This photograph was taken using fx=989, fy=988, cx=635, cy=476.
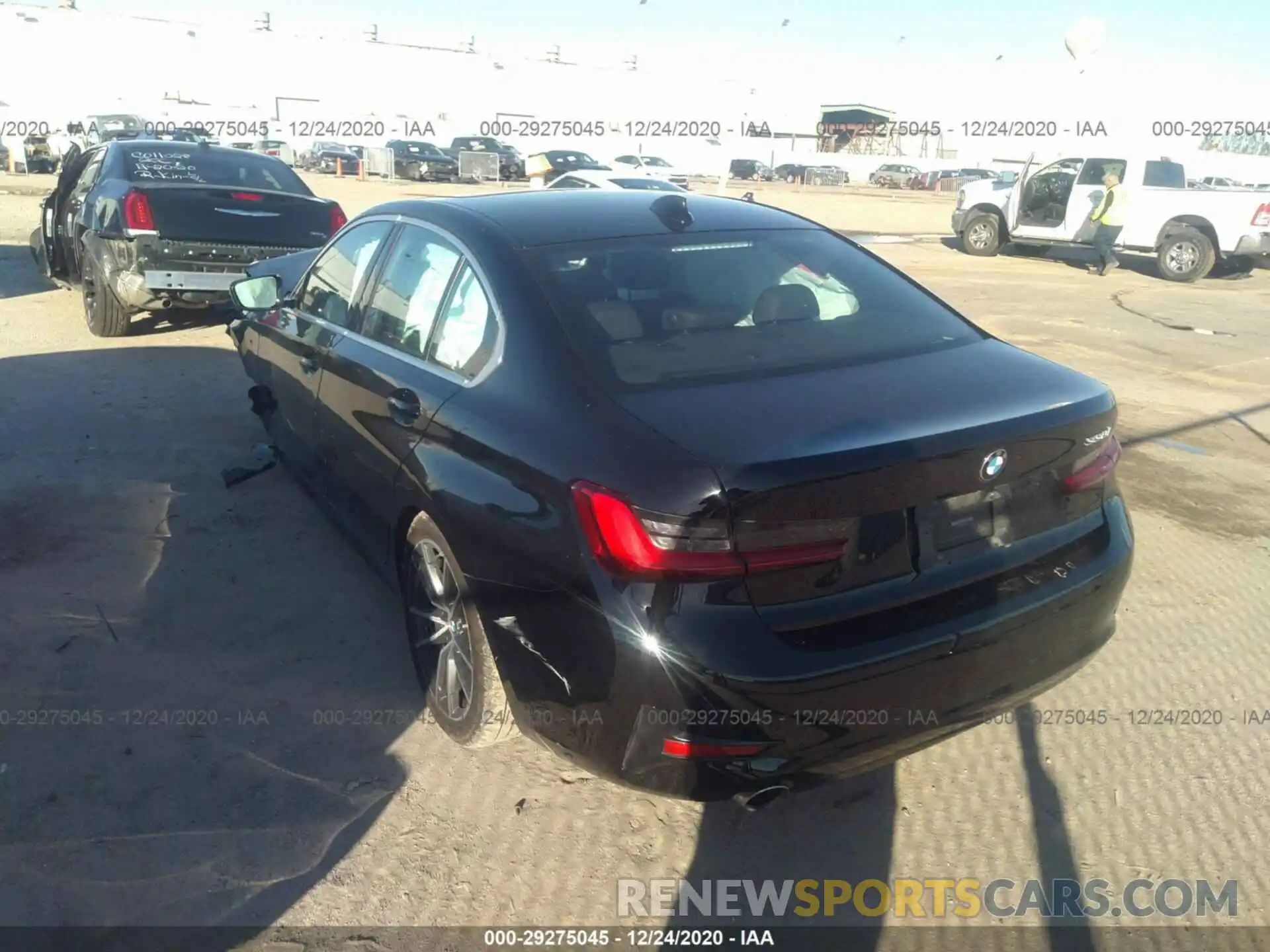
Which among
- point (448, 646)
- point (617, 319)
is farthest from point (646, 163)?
point (448, 646)

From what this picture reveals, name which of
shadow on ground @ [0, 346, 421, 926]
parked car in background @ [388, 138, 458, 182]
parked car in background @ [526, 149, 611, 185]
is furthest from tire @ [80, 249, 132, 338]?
parked car in background @ [388, 138, 458, 182]

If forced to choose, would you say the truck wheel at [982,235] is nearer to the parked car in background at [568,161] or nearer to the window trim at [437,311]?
the parked car in background at [568,161]

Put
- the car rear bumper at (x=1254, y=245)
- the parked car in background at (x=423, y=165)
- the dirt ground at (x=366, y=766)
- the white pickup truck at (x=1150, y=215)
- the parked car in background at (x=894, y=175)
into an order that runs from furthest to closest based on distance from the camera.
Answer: the parked car in background at (x=894, y=175)
the parked car in background at (x=423, y=165)
the white pickup truck at (x=1150, y=215)
the car rear bumper at (x=1254, y=245)
the dirt ground at (x=366, y=766)

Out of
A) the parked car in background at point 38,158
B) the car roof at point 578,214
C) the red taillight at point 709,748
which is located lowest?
the parked car in background at point 38,158

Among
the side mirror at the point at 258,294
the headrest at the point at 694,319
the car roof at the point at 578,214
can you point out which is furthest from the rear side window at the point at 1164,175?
the headrest at the point at 694,319

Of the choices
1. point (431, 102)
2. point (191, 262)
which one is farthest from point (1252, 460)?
point (431, 102)

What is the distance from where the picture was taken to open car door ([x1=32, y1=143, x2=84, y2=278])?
30.7 feet

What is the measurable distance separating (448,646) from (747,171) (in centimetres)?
5540

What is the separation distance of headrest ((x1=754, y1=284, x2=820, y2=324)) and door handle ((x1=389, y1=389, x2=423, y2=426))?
1101 mm

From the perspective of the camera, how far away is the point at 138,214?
7.52m

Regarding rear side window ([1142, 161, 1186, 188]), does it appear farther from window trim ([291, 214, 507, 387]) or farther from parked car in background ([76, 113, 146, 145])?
parked car in background ([76, 113, 146, 145])

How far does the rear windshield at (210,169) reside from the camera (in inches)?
325

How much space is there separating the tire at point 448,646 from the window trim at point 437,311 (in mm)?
476

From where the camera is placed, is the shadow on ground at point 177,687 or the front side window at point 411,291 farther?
the front side window at point 411,291
